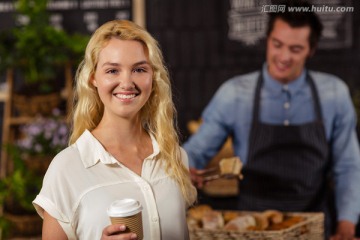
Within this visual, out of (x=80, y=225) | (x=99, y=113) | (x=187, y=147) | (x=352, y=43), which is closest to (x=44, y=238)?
(x=80, y=225)

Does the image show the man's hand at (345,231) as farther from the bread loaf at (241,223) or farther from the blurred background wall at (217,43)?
the blurred background wall at (217,43)

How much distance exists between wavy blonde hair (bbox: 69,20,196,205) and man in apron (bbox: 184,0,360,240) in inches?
64.0

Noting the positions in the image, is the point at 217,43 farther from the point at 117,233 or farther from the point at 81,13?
the point at 117,233

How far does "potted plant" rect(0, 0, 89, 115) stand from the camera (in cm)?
381

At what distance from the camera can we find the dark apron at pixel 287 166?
3.57m

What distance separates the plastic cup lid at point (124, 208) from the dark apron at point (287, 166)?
6.86 ft

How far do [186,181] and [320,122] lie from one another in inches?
73.4

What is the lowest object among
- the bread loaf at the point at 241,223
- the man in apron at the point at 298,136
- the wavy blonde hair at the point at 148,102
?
the bread loaf at the point at 241,223

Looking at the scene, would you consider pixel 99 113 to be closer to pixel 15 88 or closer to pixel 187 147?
pixel 187 147

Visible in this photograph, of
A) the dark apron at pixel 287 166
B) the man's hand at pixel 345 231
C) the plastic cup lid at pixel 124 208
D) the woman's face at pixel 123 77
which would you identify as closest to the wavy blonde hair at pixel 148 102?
the woman's face at pixel 123 77

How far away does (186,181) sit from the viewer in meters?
1.93

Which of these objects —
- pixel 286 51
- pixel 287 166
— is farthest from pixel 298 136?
pixel 286 51

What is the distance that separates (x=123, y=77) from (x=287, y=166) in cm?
206

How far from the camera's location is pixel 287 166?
359cm
